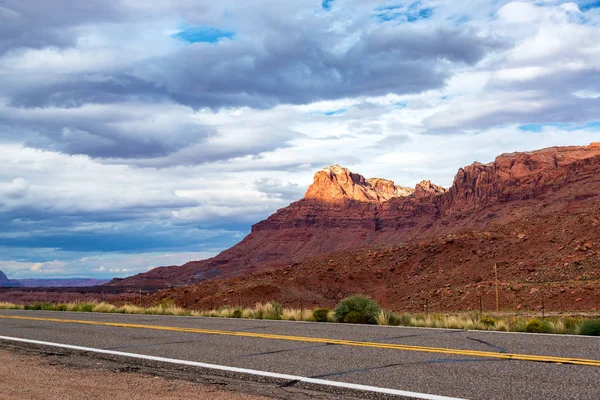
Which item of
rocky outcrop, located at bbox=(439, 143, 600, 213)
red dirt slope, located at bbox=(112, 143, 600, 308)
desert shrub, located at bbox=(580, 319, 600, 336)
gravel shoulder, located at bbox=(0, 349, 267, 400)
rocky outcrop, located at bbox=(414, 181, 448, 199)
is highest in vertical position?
rocky outcrop, located at bbox=(414, 181, 448, 199)

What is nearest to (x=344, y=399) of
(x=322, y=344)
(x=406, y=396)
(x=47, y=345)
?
(x=406, y=396)

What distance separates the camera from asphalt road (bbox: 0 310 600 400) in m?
7.23

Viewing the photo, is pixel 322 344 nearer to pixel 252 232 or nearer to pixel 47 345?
pixel 47 345

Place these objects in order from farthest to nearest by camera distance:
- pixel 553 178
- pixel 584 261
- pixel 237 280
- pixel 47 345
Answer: pixel 553 178, pixel 237 280, pixel 584 261, pixel 47 345

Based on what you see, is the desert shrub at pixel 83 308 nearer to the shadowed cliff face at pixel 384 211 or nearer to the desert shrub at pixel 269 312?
the desert shrub at pixel 269 312

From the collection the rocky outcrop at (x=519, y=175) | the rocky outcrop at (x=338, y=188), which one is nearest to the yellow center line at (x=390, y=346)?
the rocky outcrop at (x=519, y=175)

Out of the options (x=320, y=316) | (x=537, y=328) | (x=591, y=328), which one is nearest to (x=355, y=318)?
(x=320, y=316)

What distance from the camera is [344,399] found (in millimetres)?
6746

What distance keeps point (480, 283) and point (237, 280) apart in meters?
28.4

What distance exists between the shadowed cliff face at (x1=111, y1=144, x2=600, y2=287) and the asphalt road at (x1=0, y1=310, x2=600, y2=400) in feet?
276

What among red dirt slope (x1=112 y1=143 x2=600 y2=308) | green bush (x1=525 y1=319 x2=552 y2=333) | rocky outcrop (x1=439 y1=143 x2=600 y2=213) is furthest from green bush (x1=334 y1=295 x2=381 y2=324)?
rocky outcrop (x1=439 y1=143 x2=600 y2=213)

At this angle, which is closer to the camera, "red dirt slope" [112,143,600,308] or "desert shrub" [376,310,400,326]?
"desert shrub" [376,310,400,326]

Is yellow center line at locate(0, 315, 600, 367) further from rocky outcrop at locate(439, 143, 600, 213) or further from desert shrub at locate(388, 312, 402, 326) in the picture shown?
rocky outcrop at locate(439, 143, 600, 213)

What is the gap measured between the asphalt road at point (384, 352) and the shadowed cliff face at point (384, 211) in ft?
276
